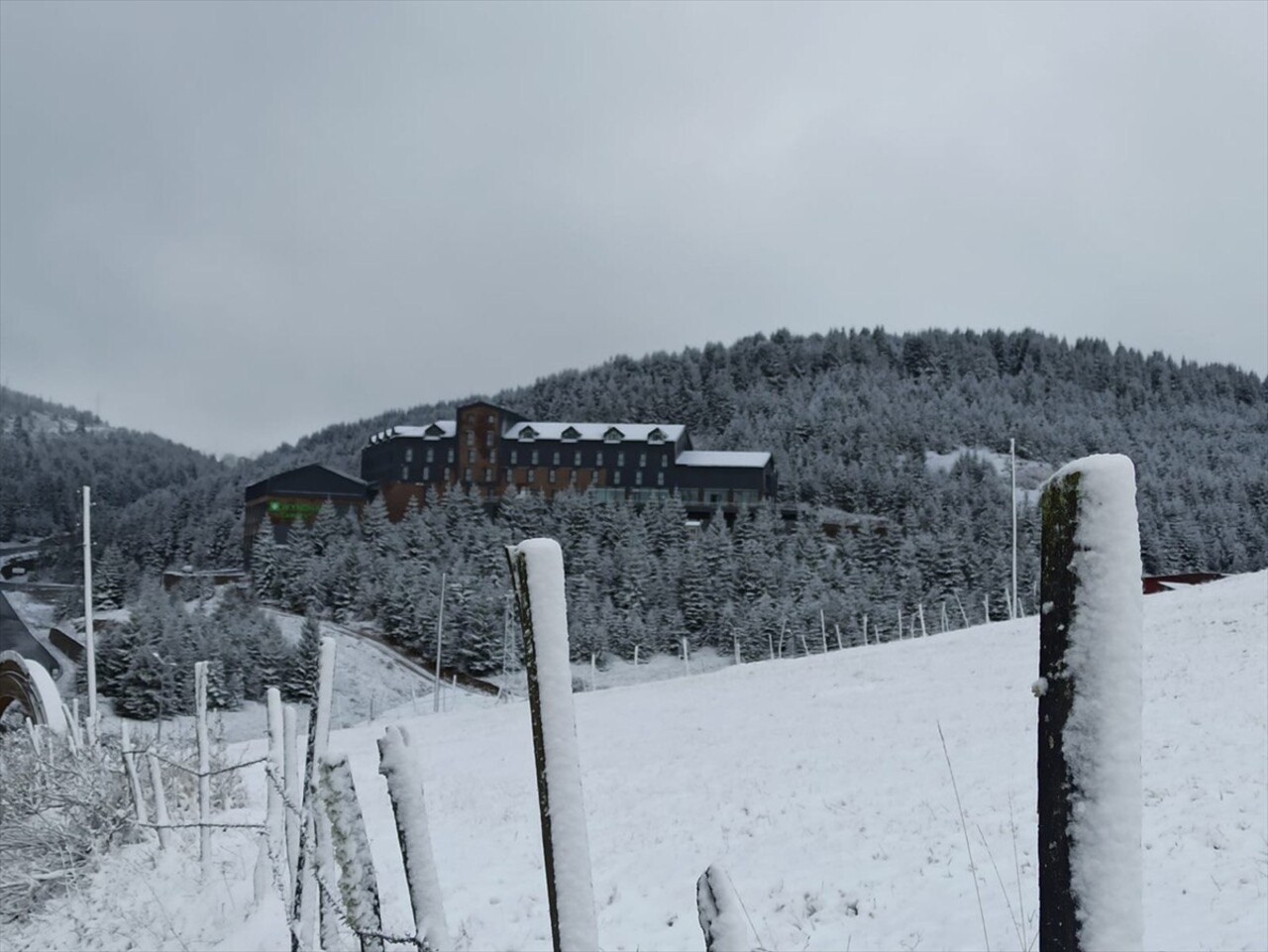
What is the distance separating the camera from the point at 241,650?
6769cm

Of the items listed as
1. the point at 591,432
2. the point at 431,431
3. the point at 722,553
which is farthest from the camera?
the point at 591,432

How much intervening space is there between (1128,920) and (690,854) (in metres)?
11.0

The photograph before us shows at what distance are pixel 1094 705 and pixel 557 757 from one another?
2.99 ft

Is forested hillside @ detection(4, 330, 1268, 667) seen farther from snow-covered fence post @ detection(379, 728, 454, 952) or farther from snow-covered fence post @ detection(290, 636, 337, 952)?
snow-covered fence post @ detection(379, 728, 454, 952)

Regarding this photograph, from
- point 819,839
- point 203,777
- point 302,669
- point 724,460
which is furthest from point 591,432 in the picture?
point 203,777

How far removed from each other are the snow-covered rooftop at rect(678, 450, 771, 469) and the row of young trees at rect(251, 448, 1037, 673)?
6420 millimetres

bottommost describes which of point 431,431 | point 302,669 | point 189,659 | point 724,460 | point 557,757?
point 302,669

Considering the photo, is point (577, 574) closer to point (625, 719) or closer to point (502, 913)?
point (625, 719)

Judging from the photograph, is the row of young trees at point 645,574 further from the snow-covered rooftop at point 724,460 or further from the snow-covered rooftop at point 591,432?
the snow-covered rooftop at point 591,432

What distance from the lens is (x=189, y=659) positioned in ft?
218

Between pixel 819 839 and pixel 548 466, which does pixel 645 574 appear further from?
pixel 819 839

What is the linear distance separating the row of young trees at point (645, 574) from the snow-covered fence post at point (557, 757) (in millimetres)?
79381

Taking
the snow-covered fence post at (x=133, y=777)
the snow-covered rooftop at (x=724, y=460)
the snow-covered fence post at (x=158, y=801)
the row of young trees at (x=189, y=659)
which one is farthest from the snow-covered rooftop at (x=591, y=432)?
the snow-covered fence post at (x=158, y=801)

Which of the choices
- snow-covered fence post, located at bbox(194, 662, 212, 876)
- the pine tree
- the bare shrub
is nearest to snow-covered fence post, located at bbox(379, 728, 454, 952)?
snow-covered fence post, located at bbox(194, 662, 212, 876)
